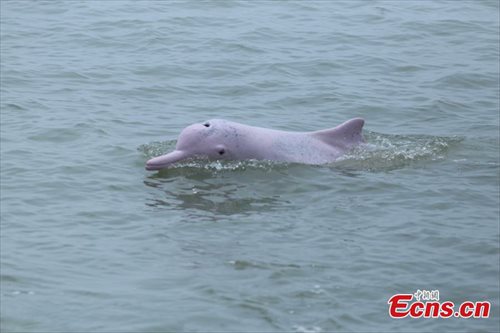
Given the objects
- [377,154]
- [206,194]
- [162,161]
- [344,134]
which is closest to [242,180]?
[206,194]

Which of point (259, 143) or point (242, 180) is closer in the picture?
point (242, 180)

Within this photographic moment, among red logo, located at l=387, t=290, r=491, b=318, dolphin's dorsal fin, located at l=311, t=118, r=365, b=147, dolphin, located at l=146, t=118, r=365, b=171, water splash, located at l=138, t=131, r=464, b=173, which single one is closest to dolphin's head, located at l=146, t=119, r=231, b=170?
dolphin, located at l=146, t=118, r=365, b=171

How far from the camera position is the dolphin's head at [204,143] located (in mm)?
17031

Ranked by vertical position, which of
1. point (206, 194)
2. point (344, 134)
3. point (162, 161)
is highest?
point (344, 134)

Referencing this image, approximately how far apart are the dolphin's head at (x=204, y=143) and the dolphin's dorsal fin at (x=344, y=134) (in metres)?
1.45

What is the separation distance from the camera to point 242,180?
16.7 m

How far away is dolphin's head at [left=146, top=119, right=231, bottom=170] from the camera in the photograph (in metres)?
17.0

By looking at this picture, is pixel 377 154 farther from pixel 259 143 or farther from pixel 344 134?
pixel 259 143

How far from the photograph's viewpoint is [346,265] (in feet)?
44.4

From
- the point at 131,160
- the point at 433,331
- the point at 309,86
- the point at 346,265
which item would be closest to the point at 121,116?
the point at 131,160

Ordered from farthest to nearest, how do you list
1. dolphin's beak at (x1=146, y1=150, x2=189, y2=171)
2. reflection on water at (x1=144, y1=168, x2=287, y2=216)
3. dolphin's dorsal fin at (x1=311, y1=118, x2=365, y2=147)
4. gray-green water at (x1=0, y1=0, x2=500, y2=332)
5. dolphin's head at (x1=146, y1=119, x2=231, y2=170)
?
dolphin's dorsal fin at (x1=311, y1=118, x2=365, y2=147), dolphin's head at (x1=146, y1=119, x2=231, y2=170), dolphin's beak at (x1=146, y1=150, x2=189, y2=171), reflection on water at (x1=144, y1=168, x2=287, y2=216), gray-green water at (x1=0, y1=0, x2=500, y2=332)

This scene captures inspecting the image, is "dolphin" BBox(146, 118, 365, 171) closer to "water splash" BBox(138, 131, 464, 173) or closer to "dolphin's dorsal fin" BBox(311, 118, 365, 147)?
"dolphin's dorsal fin" BBox(311, 118, 365, 147)

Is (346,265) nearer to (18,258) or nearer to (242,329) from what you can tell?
(242,329)

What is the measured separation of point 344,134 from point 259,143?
1.36 m
